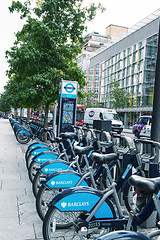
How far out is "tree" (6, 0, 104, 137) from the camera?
10719 millimetres

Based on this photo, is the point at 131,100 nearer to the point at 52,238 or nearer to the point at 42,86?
the point at 42,86

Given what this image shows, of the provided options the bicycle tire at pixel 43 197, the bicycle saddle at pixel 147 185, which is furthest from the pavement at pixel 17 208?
the bicycle saddle at pixel 147 185

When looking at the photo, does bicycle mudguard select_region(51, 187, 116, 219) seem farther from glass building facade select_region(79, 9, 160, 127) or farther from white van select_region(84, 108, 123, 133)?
glass building facade select_region(79, 9, 160, 127)

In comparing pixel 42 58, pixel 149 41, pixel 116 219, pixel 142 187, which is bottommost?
pixel 116 219

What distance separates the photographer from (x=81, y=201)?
2.49 metres

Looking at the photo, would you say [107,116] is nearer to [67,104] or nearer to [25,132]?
[25,132]

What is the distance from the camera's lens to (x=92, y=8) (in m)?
11.6

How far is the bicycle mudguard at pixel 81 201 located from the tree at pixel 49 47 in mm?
8371

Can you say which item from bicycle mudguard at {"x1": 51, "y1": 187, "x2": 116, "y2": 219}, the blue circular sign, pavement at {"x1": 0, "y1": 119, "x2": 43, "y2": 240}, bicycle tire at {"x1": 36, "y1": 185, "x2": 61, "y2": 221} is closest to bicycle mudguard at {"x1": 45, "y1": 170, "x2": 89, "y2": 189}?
bicycle tire at {"x1": 36, "y1": 185, "x2": 61, "y2": 221}

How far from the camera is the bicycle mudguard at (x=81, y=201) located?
2445 millimetres

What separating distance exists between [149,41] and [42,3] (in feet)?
113

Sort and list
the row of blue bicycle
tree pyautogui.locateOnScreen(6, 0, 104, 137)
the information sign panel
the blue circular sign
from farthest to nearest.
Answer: the blue circular sign, tree pyautogui.locateOnScreen(6, 0, 104, 137), the information sign panel, the row of blue bicycle

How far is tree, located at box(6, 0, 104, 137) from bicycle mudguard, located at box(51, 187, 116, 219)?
8371mm

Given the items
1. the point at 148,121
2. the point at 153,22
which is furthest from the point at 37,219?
the point at 153,22
